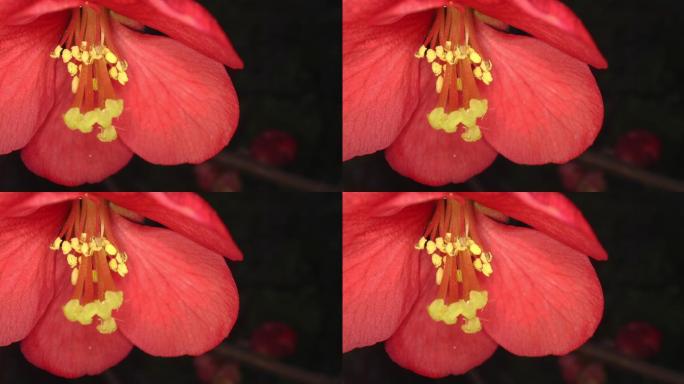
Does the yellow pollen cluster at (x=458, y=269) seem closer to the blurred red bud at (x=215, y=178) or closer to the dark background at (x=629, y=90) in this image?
the dark background at (x=629, y=90)

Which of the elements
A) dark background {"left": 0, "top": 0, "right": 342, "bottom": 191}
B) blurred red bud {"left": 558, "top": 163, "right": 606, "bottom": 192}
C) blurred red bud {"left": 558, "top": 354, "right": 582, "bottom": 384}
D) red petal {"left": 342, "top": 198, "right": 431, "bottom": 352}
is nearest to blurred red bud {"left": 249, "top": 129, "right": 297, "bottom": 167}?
dark background {"left": 0, "top": 0, "right": 342, "bottom": 191}

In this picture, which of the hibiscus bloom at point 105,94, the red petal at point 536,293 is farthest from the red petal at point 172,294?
the red petal at point 536,293

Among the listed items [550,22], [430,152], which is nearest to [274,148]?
[430,152]

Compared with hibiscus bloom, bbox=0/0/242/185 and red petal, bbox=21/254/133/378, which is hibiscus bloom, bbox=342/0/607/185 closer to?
hibiscus bloom, bbox=0/0/242/185

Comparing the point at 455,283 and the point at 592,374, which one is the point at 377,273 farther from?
the point at 592,374

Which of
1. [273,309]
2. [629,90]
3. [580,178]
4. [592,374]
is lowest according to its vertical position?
[592,374]

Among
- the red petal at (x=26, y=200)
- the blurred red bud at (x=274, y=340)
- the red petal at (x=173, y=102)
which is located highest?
the red petal at (x=173, y=102)

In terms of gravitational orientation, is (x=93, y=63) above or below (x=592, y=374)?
above

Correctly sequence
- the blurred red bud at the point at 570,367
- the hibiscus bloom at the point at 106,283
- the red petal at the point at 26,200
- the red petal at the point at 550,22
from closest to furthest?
the red petal at the point at 550,22 → the red petal at the point at 26,200 → the hibiscus bloom at the point at 106,283 → the blurred red bud at the point at 570,367

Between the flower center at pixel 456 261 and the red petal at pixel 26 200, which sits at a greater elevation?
the red petal at pixel 26 200
